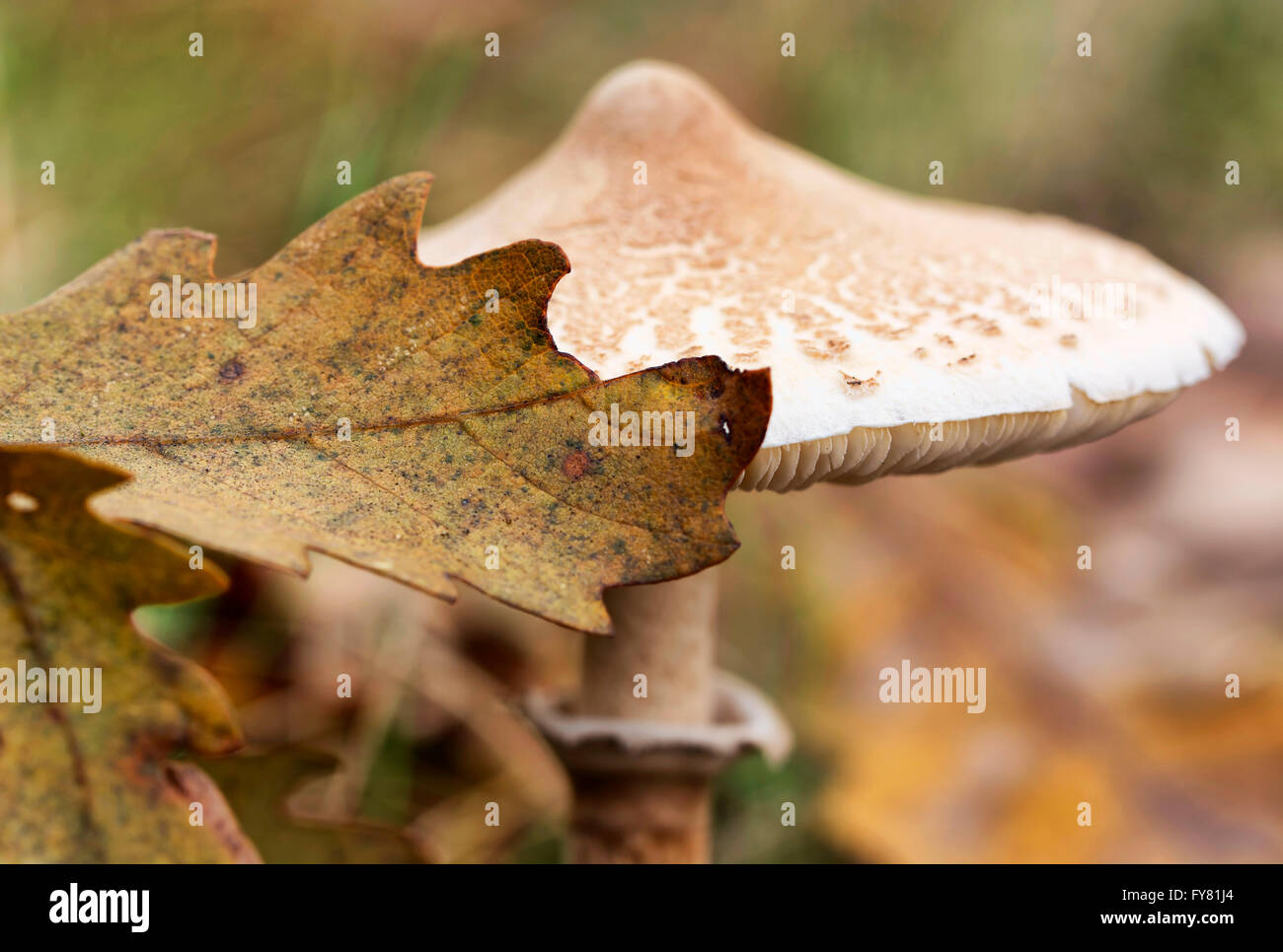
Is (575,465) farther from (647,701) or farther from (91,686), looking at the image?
(647,701)

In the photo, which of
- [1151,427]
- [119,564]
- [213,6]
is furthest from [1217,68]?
[119,564]

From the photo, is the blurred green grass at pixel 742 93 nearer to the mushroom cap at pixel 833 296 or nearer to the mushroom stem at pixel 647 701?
the mushroom cap at pixel 833 296

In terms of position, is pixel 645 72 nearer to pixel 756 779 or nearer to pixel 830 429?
pixel 830 429

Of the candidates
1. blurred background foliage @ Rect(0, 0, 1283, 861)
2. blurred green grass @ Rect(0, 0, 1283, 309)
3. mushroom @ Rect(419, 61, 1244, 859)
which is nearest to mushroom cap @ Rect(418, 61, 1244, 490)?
mushroom @ Rect(419, 61, 1244, 859)

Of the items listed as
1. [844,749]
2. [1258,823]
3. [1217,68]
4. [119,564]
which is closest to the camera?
[119,564]

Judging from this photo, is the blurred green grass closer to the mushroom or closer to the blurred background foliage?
the blurred background foliage

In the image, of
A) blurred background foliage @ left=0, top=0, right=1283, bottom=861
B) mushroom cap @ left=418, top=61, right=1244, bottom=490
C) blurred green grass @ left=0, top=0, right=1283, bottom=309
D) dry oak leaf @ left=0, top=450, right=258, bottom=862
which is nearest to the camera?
dry oak leaf @ left=0, top=450, right=258, bottom=862

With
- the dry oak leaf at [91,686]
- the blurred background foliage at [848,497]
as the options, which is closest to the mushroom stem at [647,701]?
the blurred background foliage at [848,497]
